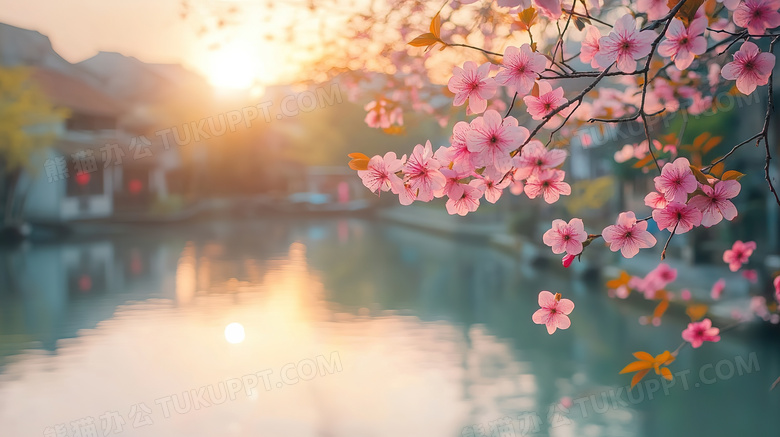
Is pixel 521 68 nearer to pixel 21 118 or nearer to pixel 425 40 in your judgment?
pixel 425 40

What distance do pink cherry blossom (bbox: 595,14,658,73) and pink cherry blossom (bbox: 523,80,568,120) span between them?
0.16m

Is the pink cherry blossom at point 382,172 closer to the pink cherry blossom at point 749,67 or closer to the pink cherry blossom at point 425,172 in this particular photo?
the pink cherry blossom at point 425,172

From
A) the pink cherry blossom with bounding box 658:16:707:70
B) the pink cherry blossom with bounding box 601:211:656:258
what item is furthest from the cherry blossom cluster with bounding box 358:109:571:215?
the pink cherry blossom with bounding box 658:16:707:70

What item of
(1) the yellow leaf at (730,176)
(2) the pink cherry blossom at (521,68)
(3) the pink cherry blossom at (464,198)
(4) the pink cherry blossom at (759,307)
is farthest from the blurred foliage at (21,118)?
(1) the yellow leaf at (730,176)

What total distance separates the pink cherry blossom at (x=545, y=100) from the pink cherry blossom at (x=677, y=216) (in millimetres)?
309

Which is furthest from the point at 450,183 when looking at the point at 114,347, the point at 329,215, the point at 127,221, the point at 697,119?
the point at 329,215

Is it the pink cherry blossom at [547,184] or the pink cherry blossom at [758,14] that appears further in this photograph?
the pink cherry blossom at [547,184]

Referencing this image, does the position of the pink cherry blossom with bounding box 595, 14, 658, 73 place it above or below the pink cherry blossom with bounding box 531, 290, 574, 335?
above

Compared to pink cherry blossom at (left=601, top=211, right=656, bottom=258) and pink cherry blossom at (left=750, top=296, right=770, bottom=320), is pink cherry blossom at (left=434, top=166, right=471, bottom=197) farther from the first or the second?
pink cherry blossom at (left=750, top=296, right=770, bottom=320)

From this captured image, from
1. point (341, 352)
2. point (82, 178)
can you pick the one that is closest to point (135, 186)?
point (82, 178)

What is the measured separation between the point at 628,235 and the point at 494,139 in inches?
16.7

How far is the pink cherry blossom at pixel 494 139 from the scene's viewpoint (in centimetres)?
141

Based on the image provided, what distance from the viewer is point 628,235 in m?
1.64

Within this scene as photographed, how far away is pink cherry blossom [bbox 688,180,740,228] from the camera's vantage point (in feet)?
4.84
